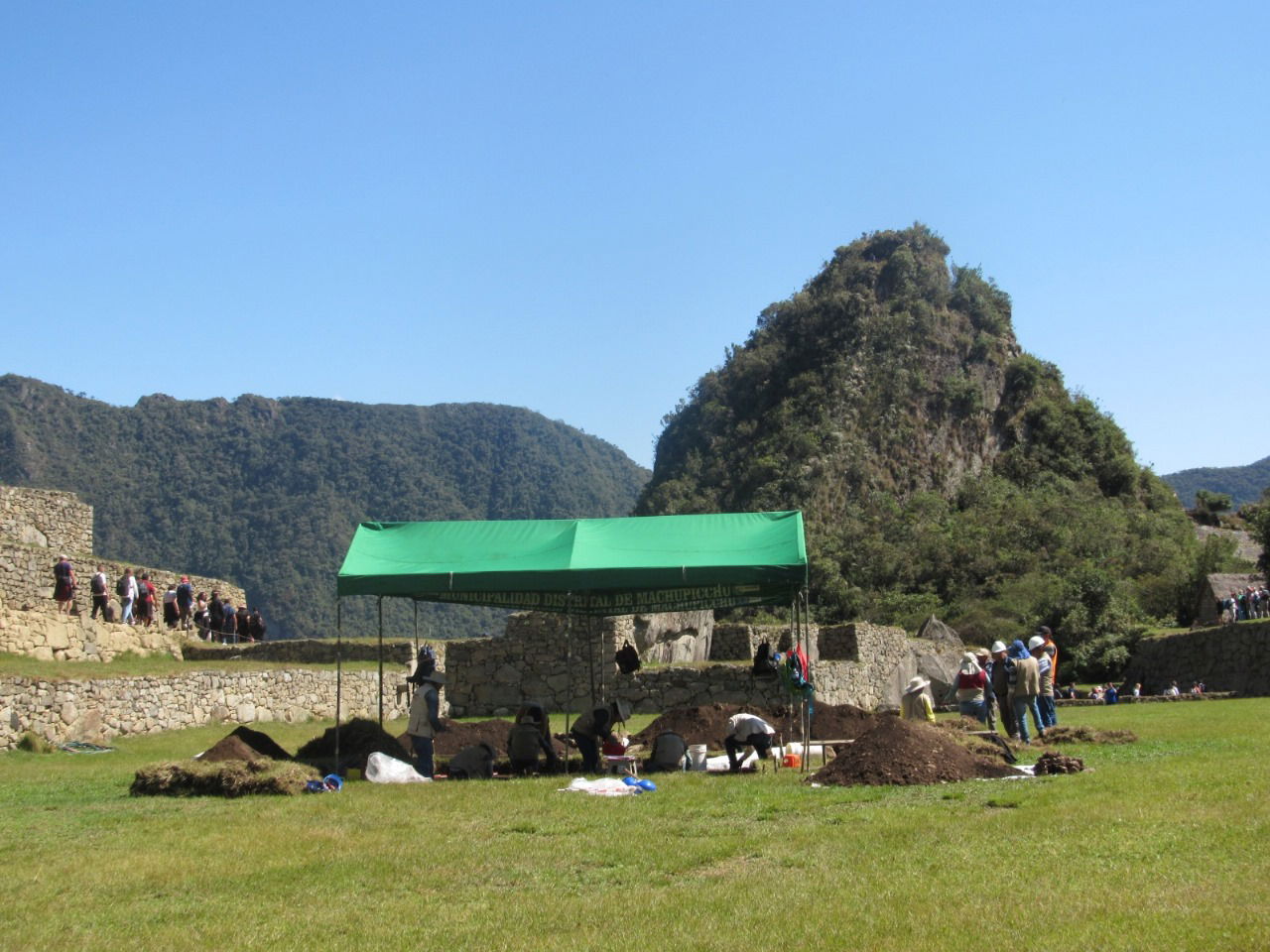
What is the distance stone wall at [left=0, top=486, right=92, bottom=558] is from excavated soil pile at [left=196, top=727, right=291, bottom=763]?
17.5 meters

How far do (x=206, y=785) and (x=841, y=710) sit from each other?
1002 cm

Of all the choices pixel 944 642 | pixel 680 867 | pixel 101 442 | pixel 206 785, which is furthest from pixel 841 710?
pixel 101 442

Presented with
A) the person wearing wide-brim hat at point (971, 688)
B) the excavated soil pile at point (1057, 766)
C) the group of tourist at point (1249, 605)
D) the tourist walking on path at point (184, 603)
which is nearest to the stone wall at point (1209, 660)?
the group of tourist at point (1249, 605)

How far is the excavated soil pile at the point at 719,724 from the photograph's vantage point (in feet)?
59.3

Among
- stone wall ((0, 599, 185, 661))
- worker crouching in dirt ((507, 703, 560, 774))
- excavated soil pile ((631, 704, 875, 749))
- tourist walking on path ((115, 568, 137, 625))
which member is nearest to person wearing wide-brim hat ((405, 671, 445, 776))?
worker crouching in dirt ((507, 703, 560, 774))

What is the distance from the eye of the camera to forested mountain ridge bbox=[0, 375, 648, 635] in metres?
87.6

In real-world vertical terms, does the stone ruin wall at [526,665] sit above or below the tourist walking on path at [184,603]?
below

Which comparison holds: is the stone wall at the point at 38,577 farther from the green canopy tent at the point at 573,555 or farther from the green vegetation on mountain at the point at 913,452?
the green vegetation on mountain at the point at 913,452

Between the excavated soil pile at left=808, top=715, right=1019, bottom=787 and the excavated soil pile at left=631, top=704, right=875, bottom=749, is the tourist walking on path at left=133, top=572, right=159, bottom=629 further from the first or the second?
the excavated soil pile at left=808, top=715, right=1019, bottom=787

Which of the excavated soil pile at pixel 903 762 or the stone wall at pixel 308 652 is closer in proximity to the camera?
the excavated soil pile at pixel 903 762

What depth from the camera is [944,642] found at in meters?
37.2

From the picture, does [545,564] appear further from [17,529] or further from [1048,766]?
[17,529]

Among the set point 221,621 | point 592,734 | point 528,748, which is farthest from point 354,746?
point 221,621

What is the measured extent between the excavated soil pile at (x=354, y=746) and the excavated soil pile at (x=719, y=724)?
11.3 feet
